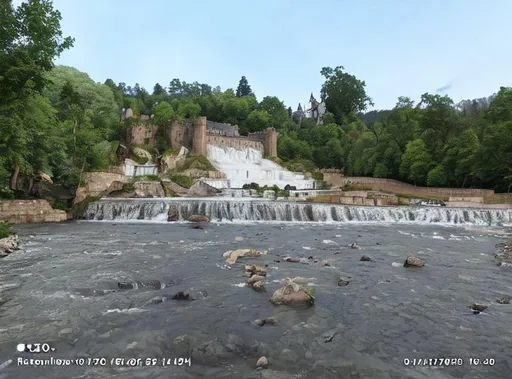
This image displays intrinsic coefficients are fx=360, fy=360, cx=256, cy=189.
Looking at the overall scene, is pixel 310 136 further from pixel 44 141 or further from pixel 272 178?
pixel 44 141

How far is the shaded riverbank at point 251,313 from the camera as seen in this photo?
5.62m

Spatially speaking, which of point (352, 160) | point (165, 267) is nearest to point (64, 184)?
point (165, 267)

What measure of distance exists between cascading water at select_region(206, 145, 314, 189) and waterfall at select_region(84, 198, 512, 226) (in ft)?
64.2

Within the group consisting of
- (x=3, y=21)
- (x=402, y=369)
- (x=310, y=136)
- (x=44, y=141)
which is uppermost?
(x=310, y=136)

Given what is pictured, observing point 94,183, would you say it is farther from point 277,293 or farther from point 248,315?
point 248,315

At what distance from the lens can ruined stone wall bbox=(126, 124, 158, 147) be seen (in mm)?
58188

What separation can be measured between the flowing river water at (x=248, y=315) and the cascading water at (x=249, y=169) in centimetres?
3476

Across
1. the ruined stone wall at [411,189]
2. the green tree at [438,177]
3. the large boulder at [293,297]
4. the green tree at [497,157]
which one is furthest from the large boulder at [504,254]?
the green tree at [438,177]

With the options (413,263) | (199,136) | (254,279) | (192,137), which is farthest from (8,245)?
(192,137)

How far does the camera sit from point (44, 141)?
2492 cm

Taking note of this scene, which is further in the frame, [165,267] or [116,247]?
[116,247]

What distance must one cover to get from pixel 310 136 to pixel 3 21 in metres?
62.0

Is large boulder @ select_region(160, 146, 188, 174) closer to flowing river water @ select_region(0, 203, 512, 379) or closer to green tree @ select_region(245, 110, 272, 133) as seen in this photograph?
green tree @ select_region(245, 110, 272, 133)
